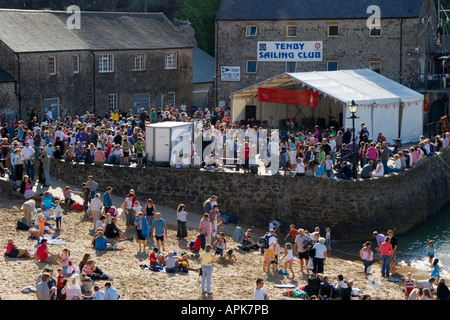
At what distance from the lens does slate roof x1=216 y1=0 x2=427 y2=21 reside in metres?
47.2

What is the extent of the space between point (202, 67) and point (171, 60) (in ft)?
19.9

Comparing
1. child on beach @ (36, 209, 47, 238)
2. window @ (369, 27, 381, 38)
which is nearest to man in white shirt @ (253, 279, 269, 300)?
child on beach @ (36, 209, 47, 238)

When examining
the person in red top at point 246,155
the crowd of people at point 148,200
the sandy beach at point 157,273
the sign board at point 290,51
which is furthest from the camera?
the sign board at point 290,51

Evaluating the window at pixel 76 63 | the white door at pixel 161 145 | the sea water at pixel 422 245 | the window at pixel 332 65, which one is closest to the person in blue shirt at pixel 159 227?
the white door at pixel 161 145

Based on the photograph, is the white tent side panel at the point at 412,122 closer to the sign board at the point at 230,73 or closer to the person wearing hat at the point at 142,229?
the sign board at the point at 230,73

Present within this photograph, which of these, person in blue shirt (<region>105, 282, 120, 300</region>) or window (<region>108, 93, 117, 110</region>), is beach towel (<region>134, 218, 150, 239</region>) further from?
window (<region>108, 93, 117, 110</region>)

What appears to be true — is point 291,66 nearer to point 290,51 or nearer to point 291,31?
point 290,51

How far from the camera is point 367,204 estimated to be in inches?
1235

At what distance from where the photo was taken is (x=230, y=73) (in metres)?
51.4

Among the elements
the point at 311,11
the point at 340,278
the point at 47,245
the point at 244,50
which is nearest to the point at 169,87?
the point at 244,50

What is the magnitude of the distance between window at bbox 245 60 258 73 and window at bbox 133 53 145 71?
6.00 m

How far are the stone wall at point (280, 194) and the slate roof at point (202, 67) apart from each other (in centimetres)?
2166

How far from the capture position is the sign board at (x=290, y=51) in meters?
49.2
